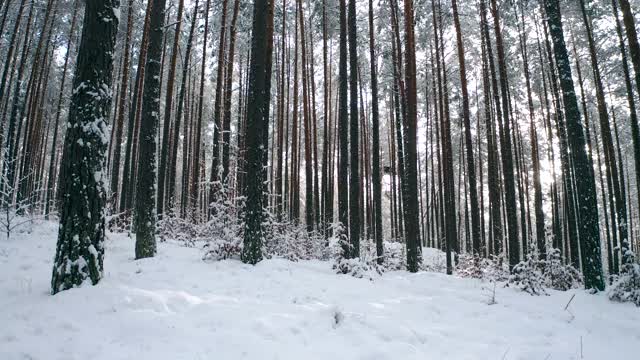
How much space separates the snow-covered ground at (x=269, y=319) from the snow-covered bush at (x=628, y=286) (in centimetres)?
27

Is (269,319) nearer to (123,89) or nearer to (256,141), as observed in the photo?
(256,141)

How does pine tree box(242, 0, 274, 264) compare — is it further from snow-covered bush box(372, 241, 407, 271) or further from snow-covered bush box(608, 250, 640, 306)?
snow-covered bush box(608, 250, 640, 306)

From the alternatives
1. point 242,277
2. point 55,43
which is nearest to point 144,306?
point 242,277

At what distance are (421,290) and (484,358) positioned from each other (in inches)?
127

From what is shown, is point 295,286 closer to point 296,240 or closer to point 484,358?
point 484,358

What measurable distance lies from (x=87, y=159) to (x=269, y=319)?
305 cm

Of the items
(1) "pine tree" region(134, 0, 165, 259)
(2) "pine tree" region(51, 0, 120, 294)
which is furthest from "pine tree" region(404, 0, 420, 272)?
(2) "pine tree" region(51, 0, 120, 294)

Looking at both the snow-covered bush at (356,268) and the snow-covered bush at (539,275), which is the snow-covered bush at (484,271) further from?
the snow-covered bush at (356,268)

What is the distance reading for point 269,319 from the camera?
174 inches

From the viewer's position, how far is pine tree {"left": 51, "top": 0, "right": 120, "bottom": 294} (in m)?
4.64

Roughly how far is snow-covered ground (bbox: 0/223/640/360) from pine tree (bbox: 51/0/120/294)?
371 millimetres

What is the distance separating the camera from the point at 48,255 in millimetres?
6754

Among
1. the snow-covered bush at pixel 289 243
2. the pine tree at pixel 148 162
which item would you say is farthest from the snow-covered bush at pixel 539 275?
the pine tree at pixel 148 162

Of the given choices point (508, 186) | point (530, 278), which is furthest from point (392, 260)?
point (530, 278)
